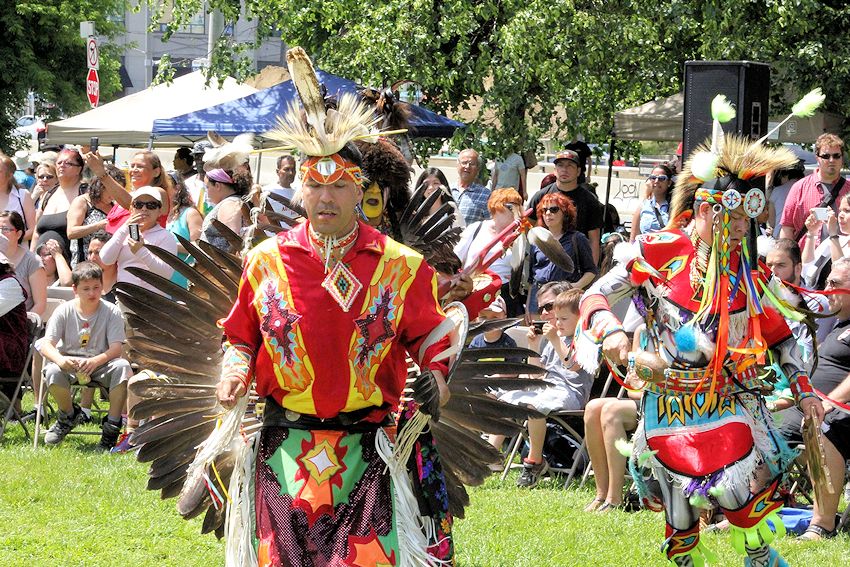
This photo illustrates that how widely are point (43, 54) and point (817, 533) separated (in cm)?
2121

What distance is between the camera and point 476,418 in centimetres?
497

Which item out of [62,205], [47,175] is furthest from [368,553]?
[47,175]

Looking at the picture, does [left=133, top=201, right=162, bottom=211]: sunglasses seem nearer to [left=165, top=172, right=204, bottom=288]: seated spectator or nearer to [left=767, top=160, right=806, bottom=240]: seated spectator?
[left=165, top=172, right=204, bottom=288]: seated spectator

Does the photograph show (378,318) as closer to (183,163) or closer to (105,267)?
(105,267)

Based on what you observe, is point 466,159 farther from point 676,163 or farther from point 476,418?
point 476,418

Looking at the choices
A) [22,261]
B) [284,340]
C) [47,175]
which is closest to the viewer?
[284,340]

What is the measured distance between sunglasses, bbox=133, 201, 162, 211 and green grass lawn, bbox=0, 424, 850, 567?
5.41ft

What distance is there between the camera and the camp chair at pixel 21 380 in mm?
7949

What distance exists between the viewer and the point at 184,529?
6023 millimetres

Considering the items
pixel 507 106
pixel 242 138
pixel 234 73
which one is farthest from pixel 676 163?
pixel 242 138

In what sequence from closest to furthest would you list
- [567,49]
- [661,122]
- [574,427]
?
[574,427] → [567,49] → [661,122]

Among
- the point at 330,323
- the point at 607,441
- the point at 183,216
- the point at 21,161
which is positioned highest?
the point at 330,323

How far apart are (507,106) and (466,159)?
5.76 ft

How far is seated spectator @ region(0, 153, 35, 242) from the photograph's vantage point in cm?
981
